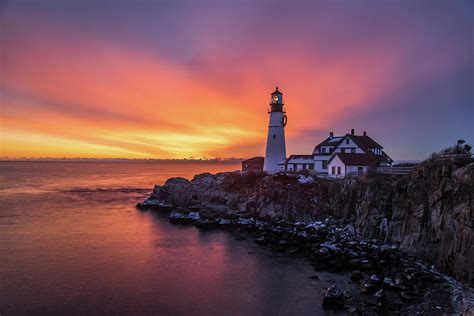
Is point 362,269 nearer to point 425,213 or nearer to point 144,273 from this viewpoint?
point 425,213

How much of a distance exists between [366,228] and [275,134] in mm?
22950

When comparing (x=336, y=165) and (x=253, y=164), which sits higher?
(x=253, y=164)

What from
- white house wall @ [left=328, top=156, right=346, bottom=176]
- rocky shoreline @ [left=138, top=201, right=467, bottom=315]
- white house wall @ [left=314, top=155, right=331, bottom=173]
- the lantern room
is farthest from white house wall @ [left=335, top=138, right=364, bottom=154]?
rocky shoreline @ [left=138, top=201, right=467, bottom=315]

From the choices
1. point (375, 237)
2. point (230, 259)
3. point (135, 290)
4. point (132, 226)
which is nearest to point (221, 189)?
point (132, 226)

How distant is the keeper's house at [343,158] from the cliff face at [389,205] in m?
3.96

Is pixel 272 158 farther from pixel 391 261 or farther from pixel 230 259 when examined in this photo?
pixel 391 261

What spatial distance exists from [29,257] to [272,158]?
3216 centimetres

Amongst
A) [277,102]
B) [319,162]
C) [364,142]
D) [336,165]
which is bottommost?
[336,165]

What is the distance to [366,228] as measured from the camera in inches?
1001

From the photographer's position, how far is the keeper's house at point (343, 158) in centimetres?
3559

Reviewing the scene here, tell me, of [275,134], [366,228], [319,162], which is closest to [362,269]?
[366,228]

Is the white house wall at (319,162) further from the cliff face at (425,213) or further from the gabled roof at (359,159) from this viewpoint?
the cliff face at (425,213)

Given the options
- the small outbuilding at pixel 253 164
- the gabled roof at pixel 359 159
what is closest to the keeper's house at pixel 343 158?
the gabled roof at pixel 359 159

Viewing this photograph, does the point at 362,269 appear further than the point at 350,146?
No
